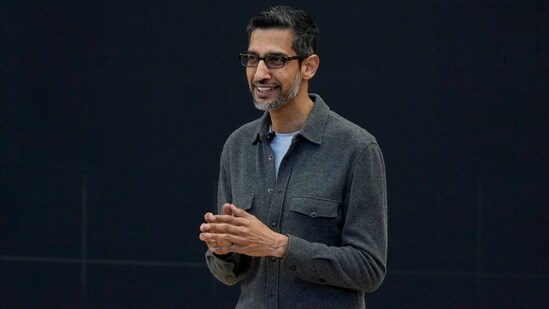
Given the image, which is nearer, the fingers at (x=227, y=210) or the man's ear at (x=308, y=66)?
the fingers at (x=227, y=210)

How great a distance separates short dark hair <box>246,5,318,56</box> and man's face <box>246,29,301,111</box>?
13 millimetres

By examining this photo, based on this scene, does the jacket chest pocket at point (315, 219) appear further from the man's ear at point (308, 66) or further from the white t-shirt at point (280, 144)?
the man's ear at point (308, 66)

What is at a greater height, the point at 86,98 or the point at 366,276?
the point at 86,98

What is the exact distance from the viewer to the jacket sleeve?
2.37 meters

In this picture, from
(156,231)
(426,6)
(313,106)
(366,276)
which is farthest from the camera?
(156,231)

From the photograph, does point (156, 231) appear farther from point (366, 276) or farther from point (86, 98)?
point (366, 276)

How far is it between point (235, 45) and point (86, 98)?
1371 mm

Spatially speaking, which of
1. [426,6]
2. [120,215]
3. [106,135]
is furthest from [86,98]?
[426,6]

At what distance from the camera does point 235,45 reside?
8156mm

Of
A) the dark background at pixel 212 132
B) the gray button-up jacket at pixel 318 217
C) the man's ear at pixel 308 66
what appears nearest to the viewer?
the gray button-up jacket at pixel 318 217

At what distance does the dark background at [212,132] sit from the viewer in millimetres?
7789

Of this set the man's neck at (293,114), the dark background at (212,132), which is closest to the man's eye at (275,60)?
the man's neck at (293,114)

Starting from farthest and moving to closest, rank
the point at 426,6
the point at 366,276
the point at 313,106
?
the point at 426,6, the point at 313,106, the point at 366,276

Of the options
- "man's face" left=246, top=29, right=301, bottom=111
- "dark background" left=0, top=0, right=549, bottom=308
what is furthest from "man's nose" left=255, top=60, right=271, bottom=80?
"dark background" left=0, top=0, right=549, bottom=308
